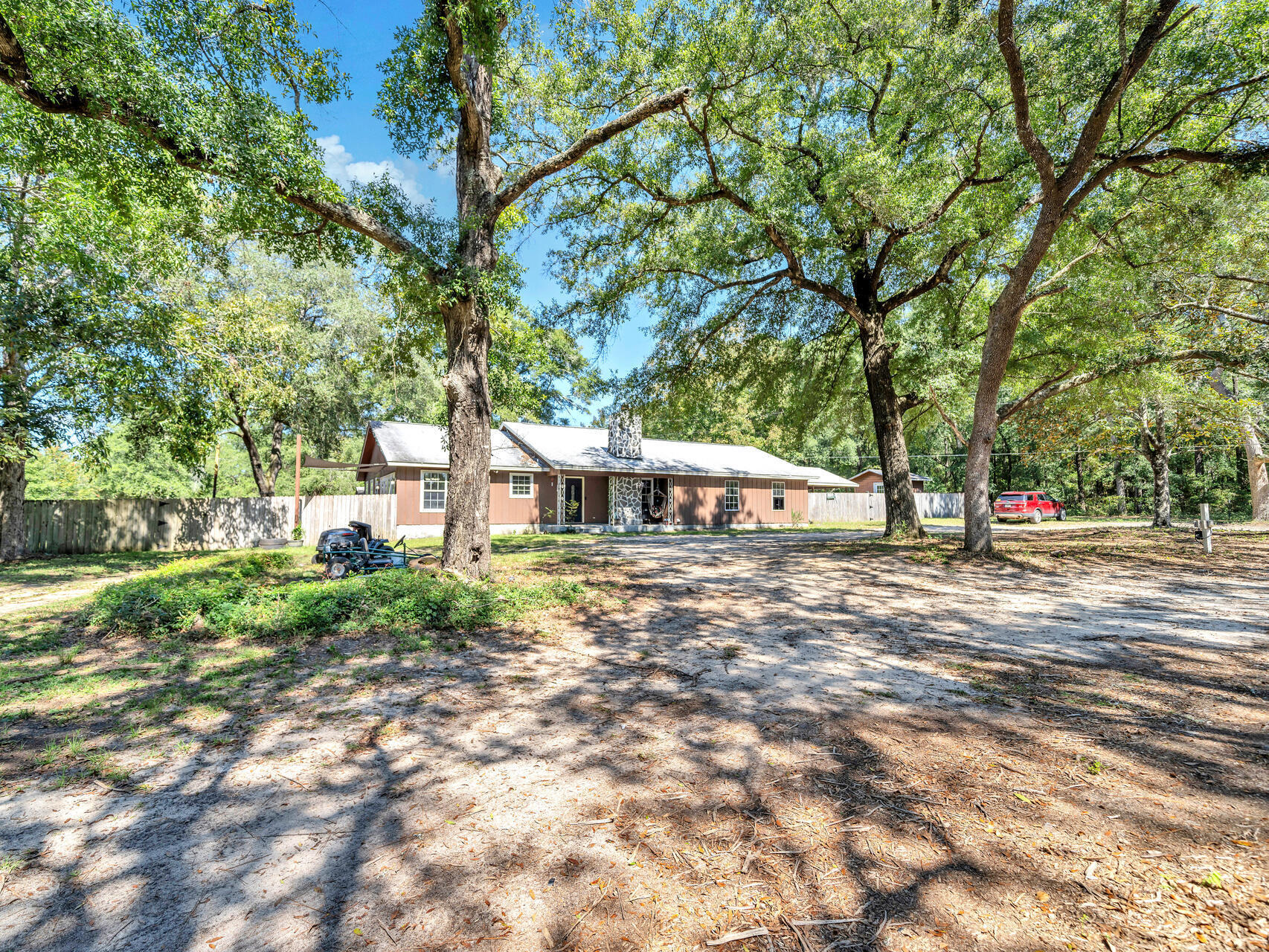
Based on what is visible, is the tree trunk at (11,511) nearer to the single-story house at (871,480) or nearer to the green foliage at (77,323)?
the green foliage at (77,323)

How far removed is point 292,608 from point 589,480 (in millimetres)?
17438

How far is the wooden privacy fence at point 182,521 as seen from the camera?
16.1 m

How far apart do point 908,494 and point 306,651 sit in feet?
45.6

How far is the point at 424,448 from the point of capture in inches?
813

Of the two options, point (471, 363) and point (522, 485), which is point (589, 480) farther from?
point (471, 363)

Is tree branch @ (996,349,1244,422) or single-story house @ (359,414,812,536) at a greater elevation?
tree branch @ (996,349,1244,422)

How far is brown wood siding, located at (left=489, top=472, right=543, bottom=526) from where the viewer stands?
21.1 meters

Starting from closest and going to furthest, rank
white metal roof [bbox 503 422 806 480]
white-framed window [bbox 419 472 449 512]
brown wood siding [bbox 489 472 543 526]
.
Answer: white-framed window [bbox 419 472 449 512], brown wood siding [bbox 489 472 543 526], white metal roof [bbox 503 422 806 480]

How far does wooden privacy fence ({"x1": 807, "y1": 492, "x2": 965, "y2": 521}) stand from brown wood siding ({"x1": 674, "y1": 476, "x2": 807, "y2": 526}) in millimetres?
2018

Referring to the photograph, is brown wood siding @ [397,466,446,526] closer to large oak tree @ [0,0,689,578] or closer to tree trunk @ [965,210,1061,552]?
large oak tree @ [0,0,689,578]

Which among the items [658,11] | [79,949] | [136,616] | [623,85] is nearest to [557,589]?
[136,616]

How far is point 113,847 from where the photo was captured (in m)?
2.42

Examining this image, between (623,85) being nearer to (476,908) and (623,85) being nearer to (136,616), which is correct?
(136,616)

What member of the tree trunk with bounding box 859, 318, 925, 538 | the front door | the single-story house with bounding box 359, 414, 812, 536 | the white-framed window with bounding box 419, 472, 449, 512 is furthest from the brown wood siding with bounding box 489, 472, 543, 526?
the tree trunk with bounding box 859, 318, 925, 538
